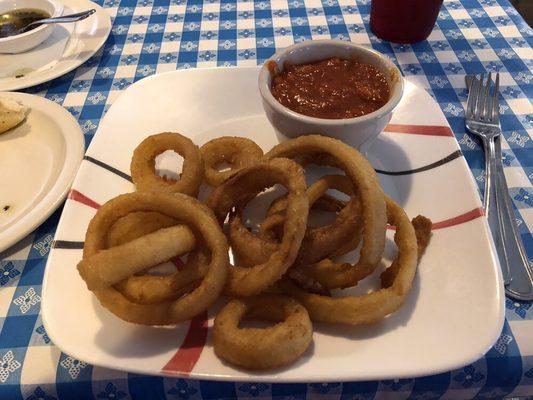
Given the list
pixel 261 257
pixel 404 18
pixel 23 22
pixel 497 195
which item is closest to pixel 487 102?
pixel 497 195

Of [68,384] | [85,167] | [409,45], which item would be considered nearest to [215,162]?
[85,167]

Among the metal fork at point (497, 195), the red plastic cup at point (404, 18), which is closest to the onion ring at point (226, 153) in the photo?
the metal fork at point (497, 195)

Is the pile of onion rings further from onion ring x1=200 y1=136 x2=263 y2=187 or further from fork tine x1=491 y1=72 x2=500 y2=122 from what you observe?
fork tine x1=491 y1=72 x2=500 y2=122

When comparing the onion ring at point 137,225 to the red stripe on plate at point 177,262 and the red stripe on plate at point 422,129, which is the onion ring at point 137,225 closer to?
the red stripe on plate at point 177,262

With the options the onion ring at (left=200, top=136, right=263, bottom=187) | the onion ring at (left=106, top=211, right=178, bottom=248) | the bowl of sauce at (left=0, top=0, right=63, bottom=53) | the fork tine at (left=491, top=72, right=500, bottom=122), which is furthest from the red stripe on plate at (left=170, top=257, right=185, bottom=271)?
the bowl of sauce at (left=0, top=0, right=63, bottom=53)

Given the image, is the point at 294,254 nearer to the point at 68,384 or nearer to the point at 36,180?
the point at 68,384
